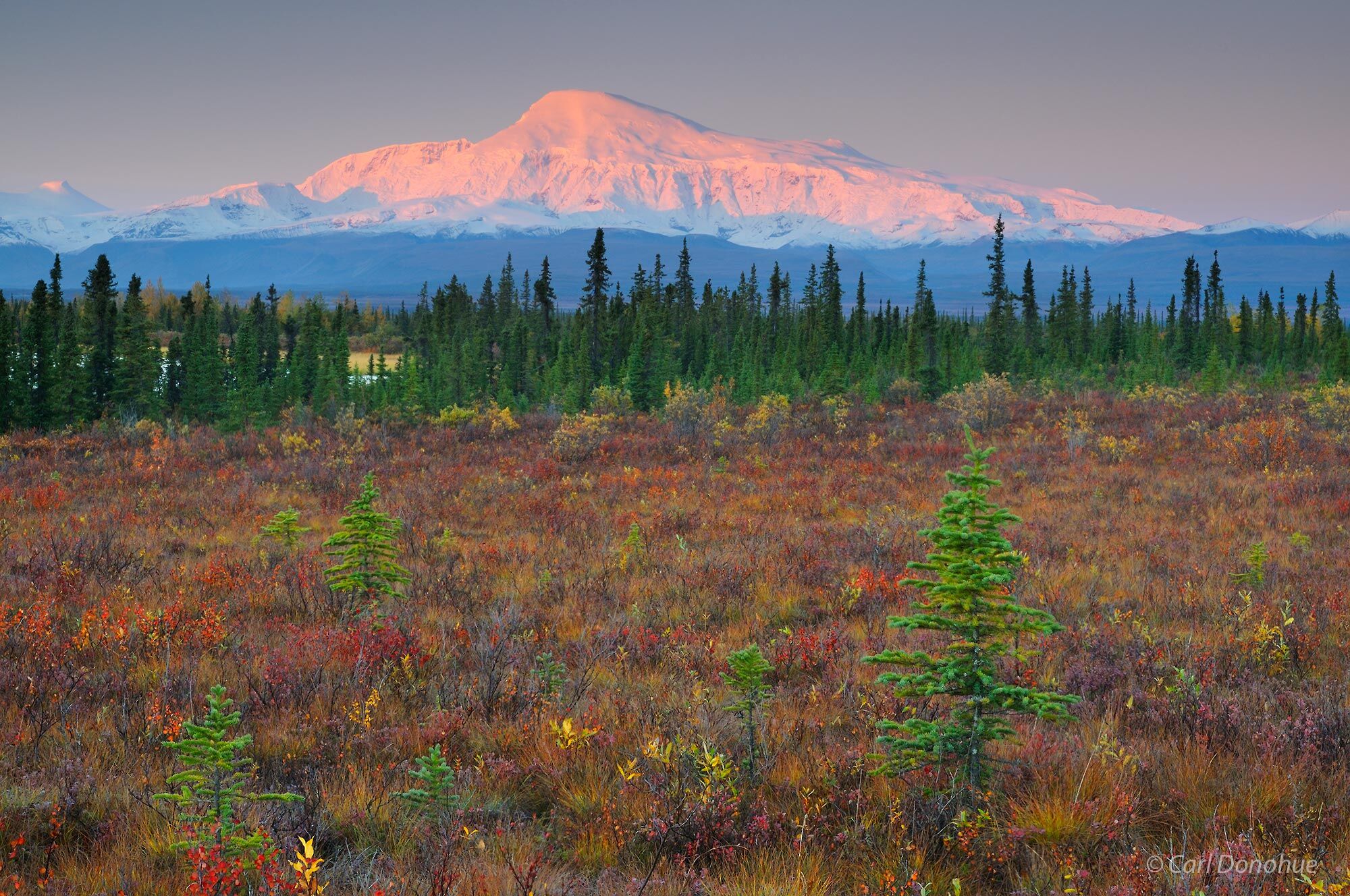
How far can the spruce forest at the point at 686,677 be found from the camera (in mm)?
3811

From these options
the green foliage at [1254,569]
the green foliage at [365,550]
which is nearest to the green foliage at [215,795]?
the green foliage at [365,550]

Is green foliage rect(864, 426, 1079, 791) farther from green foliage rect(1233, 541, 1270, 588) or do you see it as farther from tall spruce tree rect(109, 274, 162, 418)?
tall spruce tree rect(109, 274, 162, 418)

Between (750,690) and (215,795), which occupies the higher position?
(215,795)

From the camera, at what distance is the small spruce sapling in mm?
4777

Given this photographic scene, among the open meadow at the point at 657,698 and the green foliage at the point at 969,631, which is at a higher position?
the green foliage at the point at 969,631

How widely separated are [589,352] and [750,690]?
174 ft

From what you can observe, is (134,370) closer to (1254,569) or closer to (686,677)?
(686,677)

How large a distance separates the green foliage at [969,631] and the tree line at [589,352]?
32.7 meters

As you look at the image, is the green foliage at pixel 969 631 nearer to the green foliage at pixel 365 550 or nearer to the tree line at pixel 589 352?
the green foliage at pixel 365 550

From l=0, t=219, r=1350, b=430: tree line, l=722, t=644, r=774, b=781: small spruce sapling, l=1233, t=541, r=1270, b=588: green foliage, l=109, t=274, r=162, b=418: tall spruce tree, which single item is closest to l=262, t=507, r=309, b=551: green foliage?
l=722, t=644, r=774, b=781: small spruce sapling

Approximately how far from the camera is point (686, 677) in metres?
6.65

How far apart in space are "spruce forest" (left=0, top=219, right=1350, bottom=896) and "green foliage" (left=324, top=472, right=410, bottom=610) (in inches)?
2.4

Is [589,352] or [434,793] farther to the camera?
[589,352]

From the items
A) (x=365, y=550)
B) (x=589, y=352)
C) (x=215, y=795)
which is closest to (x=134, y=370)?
(x=589, y=352)
